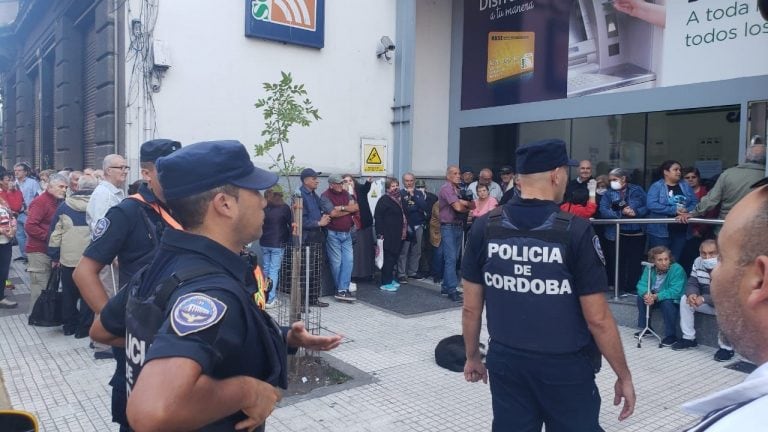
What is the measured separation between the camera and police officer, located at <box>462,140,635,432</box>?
287 centimetres

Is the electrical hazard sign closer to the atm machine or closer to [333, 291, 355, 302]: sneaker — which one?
[333, 291, 355, 302]: sneaker

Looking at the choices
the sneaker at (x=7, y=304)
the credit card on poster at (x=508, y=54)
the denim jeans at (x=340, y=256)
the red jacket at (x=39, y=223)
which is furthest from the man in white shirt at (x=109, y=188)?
the credit card on poster at (x=508, y=54)

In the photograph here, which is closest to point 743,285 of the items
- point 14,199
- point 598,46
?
point 598,46

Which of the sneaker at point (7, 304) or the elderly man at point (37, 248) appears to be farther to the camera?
the sneaker at point (7, 304)

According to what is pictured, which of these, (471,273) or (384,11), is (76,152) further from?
(471,273)

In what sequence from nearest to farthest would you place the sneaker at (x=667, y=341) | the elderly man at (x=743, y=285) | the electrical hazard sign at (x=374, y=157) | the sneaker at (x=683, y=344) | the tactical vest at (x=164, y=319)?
1. the elderly man at (x=743, y=285)
2. the tactical vest at (x=164, y=319)
3. the sneaker at (x=683, y=344)
4. the sneaker at (x=667, y=341)
5. the electrical hazard sign at (x=374, y=157)

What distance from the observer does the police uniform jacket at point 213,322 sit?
151 centimetres

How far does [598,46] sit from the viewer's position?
9.49 meters

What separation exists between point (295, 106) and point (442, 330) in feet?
11.5

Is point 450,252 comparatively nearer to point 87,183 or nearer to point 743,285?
point 87,183

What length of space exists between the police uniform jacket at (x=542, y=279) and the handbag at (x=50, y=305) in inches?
241

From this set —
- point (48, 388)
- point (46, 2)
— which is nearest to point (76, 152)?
point (46, 2)

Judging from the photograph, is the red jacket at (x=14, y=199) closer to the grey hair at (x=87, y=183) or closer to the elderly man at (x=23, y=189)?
the elderly man at (x=23, y=189)

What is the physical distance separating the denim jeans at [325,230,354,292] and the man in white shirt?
3.88 meters
